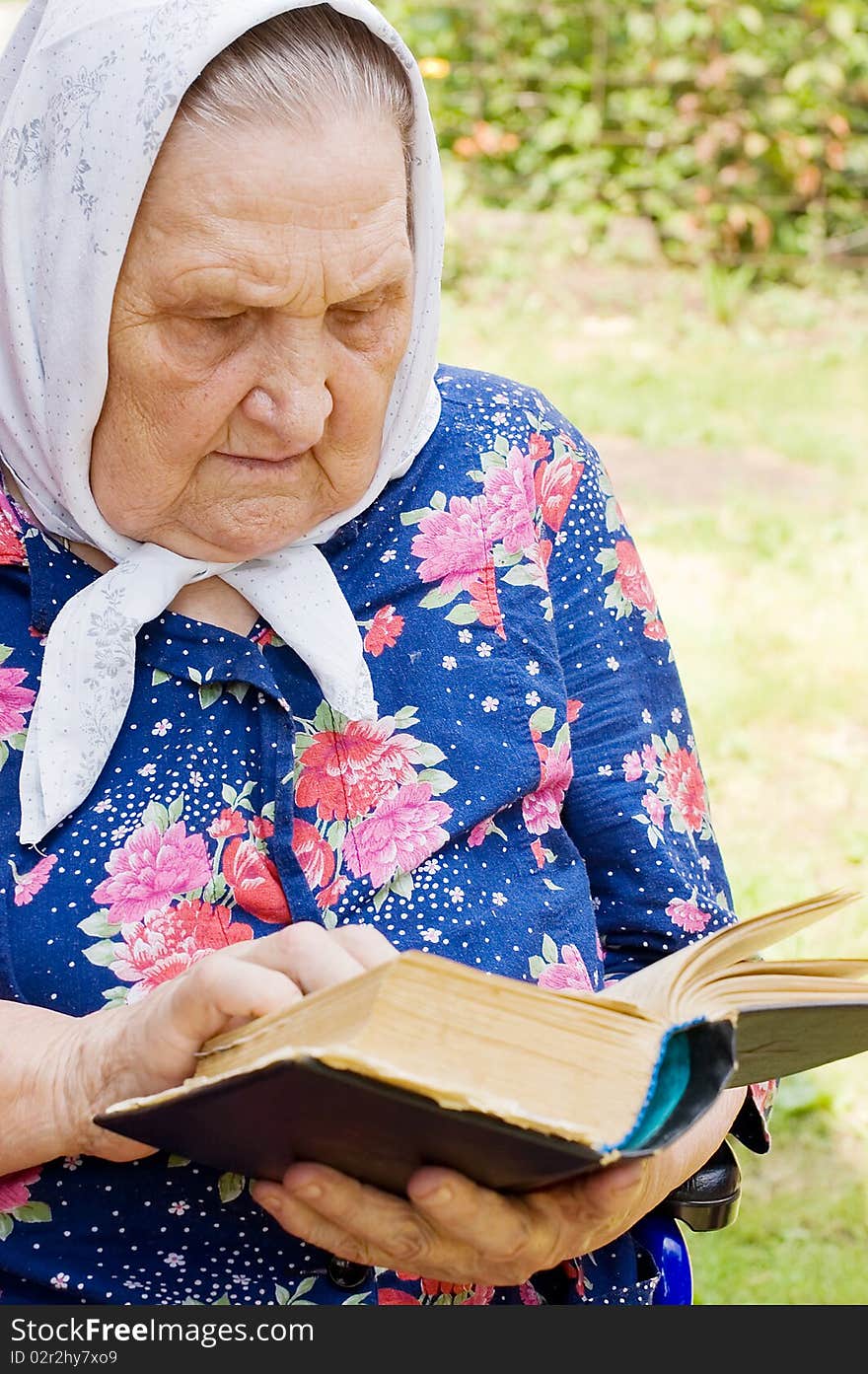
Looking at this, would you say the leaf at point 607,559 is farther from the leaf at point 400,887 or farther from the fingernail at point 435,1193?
the fingernail at point 435,1193

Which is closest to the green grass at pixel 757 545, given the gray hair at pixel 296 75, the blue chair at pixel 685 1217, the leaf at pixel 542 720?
the blue chair at pixel 685 1217

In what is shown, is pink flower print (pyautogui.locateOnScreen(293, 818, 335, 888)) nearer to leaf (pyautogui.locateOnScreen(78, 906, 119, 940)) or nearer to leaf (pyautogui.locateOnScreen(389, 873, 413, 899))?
leaf (pyautogui.locateOnScreen(389, 873, 413, 899))

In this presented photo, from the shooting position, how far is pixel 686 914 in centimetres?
180

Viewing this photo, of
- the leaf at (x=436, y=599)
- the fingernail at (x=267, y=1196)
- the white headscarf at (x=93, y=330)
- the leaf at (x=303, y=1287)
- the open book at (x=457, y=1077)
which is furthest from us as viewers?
the leaf at (x=436, y=599)

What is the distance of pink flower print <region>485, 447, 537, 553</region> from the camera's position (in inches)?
72.1

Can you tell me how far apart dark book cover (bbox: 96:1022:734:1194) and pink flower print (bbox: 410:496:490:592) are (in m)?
0.71

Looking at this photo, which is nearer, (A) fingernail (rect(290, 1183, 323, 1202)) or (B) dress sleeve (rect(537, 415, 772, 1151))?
(A) fingernail (rect(290, 1183, 323, 1202))

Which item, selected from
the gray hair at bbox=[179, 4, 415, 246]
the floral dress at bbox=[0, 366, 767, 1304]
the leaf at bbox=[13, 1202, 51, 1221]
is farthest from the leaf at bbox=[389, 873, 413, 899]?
the gray hair at bbox=[179, 4, 415, 246]

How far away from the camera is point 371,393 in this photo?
166cm

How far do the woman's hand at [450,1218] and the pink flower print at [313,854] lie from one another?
363mm

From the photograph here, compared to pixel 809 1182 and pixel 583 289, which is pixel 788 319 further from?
pixel 809 1182

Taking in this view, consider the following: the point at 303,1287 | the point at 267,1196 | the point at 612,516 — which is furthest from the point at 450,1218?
the point at 612,516

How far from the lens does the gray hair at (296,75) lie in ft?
4.80

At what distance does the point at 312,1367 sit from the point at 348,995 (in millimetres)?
487
